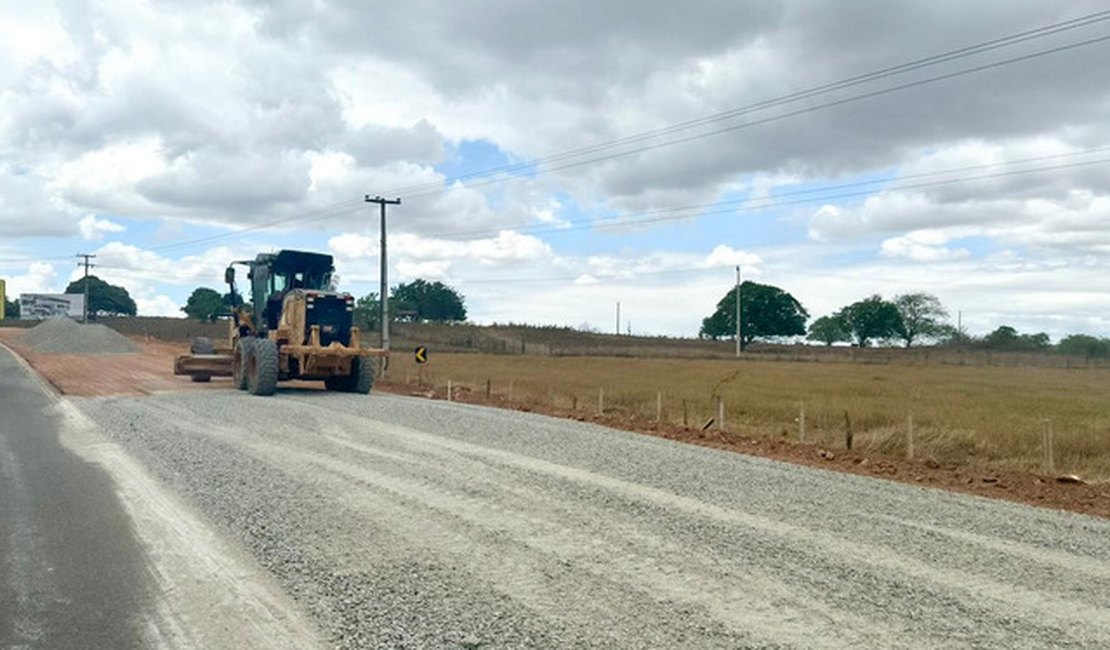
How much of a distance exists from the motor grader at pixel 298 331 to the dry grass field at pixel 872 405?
195 inches

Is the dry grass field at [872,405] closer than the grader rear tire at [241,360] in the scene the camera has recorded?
Yes

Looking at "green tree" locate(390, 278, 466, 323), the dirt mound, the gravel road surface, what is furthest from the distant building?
the gravel road surface

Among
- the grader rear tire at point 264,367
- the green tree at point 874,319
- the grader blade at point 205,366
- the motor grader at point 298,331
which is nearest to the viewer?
the grader rear tire at point 264,367

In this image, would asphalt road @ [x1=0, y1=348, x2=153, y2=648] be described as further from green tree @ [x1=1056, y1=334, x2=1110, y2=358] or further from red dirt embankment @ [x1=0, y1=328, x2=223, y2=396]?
green tree @ [x1=1056, y1=334, x2=1110, y2=358]

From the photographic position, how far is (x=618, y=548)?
309 inches

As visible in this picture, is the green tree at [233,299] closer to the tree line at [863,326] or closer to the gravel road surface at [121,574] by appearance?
the gravel road surface at [121,574]

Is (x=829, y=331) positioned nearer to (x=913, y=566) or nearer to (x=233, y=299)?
(x=233, y=299)

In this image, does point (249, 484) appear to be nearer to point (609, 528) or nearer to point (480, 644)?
point (609, 528)

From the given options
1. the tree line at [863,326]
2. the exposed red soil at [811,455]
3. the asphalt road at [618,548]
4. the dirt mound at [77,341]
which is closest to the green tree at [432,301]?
the tree line at [863,326]

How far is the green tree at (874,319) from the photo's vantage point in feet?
404

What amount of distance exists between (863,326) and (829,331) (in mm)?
10928

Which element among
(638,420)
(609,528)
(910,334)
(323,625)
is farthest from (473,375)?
(910,334)

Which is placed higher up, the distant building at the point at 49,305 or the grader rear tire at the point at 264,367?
the distant building at the point at 49,305

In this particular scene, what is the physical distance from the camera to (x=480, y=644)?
18.2 feet
